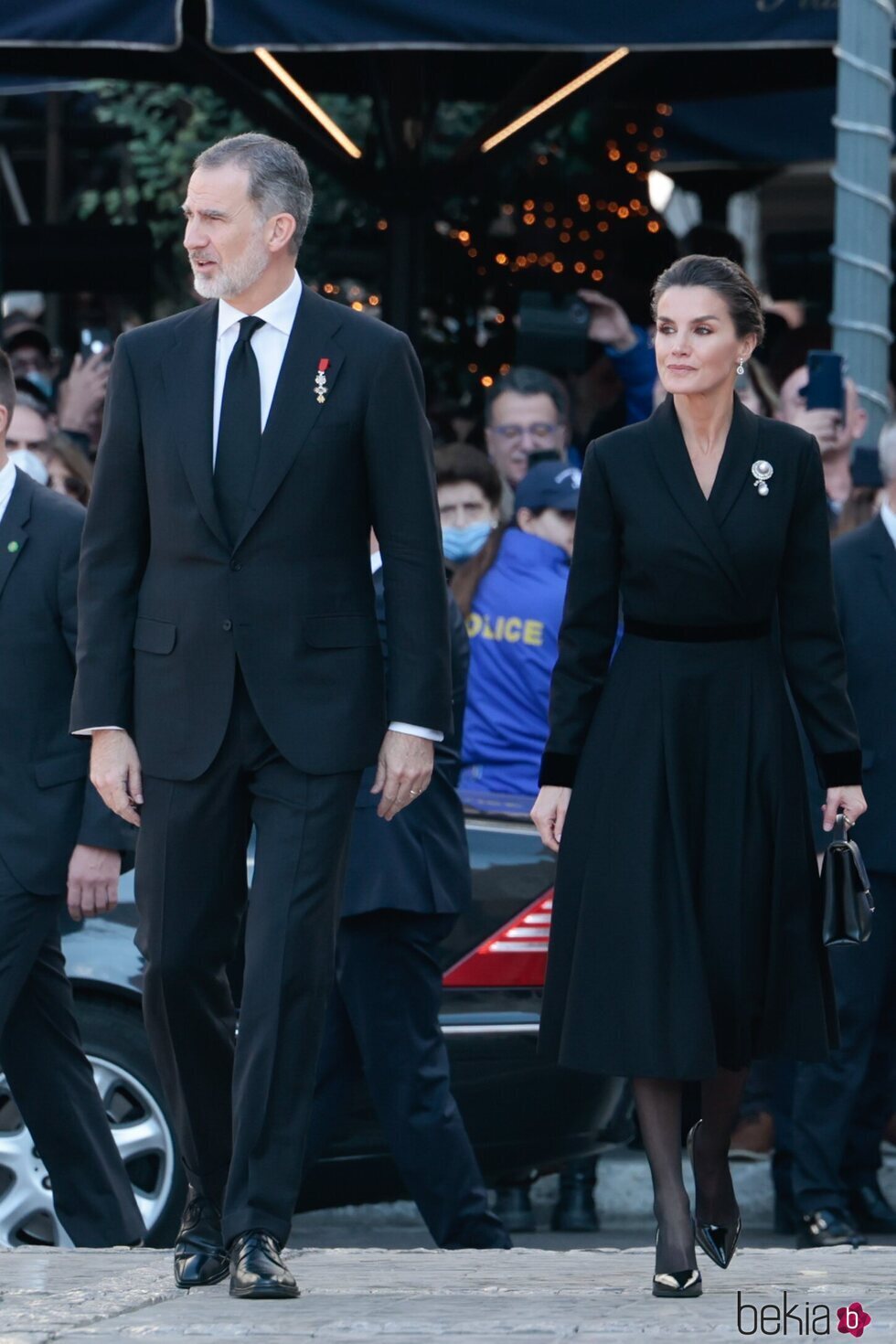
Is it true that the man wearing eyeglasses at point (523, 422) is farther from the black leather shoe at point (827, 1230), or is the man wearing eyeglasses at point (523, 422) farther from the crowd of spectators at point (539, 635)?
the black leather shoe at point (827, 1230)

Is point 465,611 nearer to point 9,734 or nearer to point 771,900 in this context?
point 9,734

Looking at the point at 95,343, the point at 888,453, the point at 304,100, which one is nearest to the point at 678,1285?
the point at 888,453

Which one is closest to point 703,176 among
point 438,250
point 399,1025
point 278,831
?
point 438,250

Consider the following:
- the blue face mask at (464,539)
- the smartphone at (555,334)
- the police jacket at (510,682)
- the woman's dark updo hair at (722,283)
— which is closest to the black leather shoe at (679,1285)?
the woman's dark updo hair at (722,283)

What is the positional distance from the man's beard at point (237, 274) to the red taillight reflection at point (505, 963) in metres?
2.24

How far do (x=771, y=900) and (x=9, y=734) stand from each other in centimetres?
168

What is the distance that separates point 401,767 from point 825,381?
10.9 feet

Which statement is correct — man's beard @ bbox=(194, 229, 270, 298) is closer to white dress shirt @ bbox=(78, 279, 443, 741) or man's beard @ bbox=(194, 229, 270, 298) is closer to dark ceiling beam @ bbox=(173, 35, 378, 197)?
white dress shirt @ bbox=(78, 279, 443, 741)

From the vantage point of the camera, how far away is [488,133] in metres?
10.6

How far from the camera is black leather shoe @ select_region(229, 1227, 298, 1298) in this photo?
4.59 meters

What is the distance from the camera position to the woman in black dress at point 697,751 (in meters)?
4.93

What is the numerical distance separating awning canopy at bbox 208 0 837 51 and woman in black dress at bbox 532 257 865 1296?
312 cm

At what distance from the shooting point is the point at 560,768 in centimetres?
507

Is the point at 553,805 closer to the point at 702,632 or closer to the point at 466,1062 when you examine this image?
the point at 702,632
